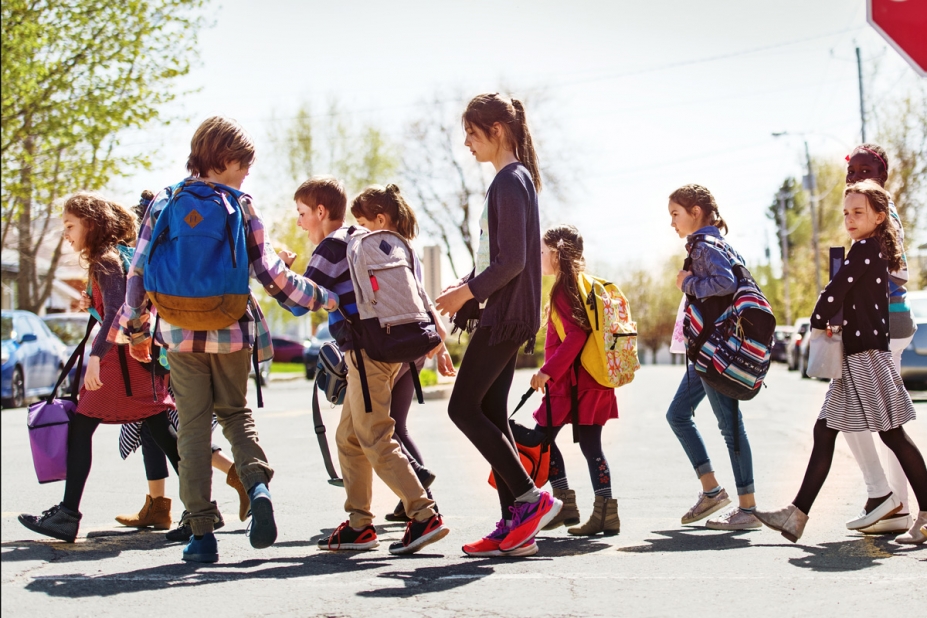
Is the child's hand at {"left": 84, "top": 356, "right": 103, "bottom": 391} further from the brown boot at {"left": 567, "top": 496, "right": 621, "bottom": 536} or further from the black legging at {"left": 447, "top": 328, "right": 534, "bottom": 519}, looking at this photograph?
the brown boot at {"left": 567, "top": 496, "right": 621, "bottom": 536}

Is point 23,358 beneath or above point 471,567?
above

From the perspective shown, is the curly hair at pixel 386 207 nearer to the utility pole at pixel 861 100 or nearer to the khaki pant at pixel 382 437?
the khaki pant at pixel 382 437

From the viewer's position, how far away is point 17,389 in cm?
1836

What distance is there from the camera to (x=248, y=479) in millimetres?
4656

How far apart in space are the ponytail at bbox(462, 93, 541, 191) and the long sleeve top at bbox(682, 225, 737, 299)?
1.00 m

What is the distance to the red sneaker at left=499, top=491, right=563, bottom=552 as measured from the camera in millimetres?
4734

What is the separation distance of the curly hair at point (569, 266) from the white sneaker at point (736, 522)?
1.19 m

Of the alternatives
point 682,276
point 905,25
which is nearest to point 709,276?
point 682,276

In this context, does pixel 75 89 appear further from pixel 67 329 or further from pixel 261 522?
pixel 261 522

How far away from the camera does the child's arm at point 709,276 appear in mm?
5371

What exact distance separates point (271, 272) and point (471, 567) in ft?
5.03

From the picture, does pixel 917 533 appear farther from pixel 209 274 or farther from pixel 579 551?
pixel 209 274

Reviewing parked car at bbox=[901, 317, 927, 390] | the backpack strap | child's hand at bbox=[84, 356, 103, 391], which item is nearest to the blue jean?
the backpack strap

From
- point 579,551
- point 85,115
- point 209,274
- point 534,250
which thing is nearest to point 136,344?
point 209,274
